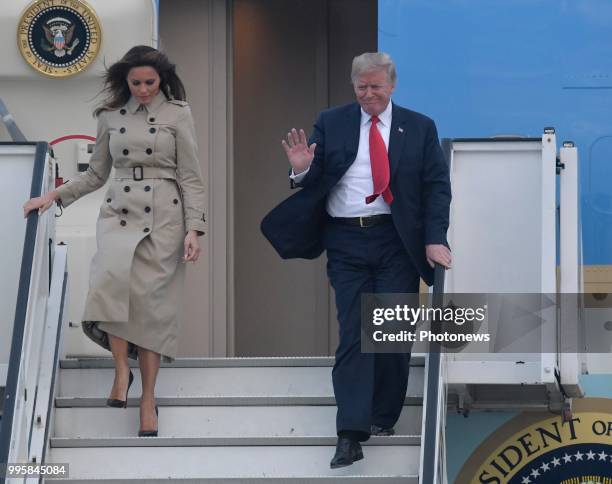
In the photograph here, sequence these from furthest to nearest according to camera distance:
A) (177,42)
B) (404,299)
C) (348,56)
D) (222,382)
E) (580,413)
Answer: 1. (348,56)
2. (177,42)
3. (580,413)
4. (222,382)
5. (404,299)

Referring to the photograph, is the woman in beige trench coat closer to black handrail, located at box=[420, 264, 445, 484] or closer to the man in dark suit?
the man in dark suit

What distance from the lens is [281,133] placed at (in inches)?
356

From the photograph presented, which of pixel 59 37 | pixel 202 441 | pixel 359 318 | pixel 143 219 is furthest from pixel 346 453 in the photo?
pixel 59 37

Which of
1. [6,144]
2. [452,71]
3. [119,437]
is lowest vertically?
[119,437]

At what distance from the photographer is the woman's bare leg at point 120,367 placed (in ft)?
20.1

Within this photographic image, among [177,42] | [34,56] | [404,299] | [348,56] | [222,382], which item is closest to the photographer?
[404,299]

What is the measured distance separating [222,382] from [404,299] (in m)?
1.05

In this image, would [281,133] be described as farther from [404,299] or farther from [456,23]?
[404,299]

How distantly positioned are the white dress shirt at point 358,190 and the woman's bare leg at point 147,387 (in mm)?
971

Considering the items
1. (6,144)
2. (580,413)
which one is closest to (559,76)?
(580,413)

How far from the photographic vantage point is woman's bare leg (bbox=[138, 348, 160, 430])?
6.24 metres

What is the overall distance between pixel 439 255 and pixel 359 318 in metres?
0.41

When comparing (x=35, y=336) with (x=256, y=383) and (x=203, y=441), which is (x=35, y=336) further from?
(x=256, y=383)

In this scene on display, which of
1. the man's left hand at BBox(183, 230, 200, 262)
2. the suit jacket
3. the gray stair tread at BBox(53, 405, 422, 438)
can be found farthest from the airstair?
the man's left hand at BBox(183, 230, 200, 262)
